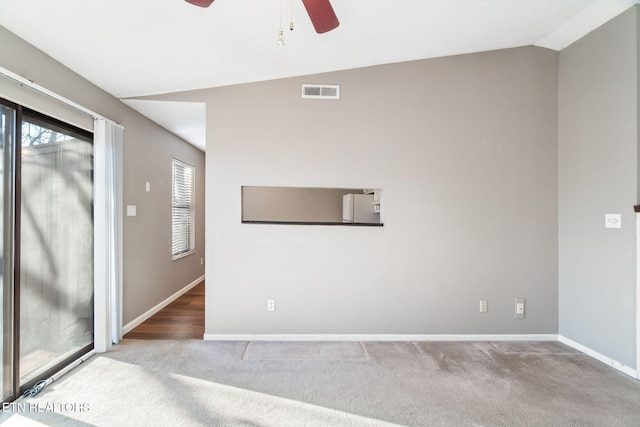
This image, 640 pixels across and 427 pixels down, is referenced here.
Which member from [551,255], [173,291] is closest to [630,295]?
[551,255]

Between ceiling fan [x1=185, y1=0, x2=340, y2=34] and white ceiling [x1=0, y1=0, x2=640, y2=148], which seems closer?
ceiling fan [x1=185, y1=0, x2=340, y2=34]

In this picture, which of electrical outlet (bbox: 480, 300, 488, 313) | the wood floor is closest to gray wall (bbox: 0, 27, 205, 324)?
the wood floor

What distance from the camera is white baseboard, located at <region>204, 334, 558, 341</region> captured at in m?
3.07

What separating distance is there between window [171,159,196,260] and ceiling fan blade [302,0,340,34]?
357cm

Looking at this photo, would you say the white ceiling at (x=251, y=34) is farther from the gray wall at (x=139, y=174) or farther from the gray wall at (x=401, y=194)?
the gray wall at (x=401, y=194)

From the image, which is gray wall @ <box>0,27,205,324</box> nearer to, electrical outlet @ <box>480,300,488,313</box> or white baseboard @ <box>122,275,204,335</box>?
white baseboard @ <box>122,275,204,335</box>

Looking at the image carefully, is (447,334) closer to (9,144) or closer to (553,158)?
(553,158)

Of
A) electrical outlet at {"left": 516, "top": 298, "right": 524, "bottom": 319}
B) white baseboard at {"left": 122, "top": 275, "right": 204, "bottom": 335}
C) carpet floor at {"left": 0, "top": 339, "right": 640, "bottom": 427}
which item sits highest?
electrical outlet at {"left": 516, "top": 298, "right": 524, "bottom": 319}

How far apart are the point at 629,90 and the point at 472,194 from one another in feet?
4.66

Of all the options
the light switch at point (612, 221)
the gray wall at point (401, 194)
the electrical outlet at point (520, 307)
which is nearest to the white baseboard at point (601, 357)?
the gray wall at point (401, 194)

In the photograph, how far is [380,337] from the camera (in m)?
3.11

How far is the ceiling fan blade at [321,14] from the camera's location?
5.08 feet

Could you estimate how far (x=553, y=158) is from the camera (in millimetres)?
3145

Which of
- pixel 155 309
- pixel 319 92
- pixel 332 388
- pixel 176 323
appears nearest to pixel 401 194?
Result: pixel 319 92
